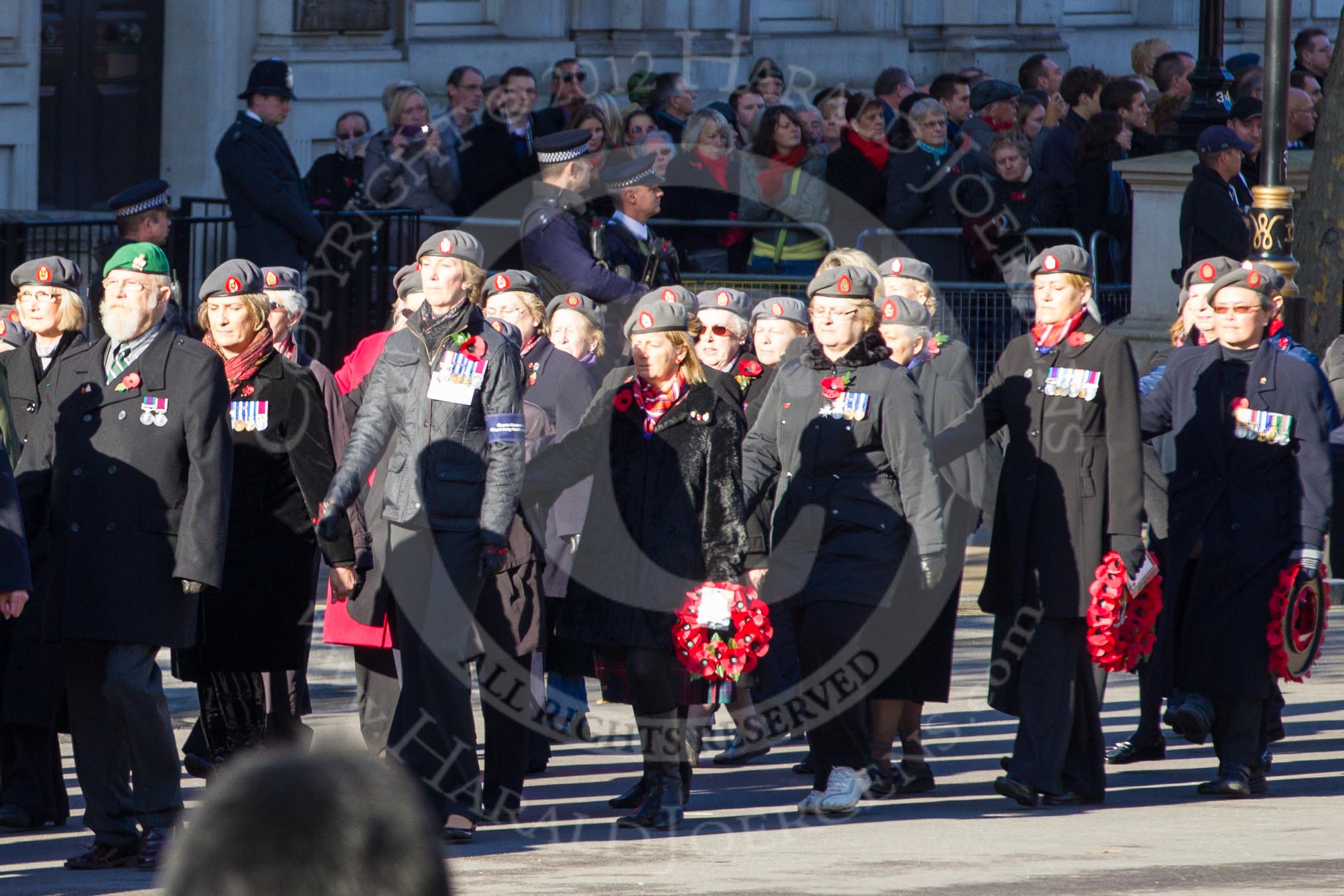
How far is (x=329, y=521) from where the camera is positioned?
7172 millimetres

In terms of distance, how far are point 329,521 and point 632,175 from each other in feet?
12.4

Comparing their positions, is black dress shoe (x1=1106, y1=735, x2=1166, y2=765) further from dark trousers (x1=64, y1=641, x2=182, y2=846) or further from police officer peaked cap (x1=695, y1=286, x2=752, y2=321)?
dark trousers (x1=64, y1=641, x2=182, y2=846)

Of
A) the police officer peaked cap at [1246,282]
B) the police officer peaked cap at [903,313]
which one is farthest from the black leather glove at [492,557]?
the police officer peaked cap at [1246,282]

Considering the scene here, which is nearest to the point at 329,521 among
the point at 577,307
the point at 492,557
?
the point at 492,557

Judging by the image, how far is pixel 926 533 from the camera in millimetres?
7566

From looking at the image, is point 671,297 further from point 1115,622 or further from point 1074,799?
point 1074,799

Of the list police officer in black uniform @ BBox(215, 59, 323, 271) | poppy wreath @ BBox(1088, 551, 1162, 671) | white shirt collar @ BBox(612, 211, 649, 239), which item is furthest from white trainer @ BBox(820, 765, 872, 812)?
police officer in black uniform @ BBox(215, 59, 323, 271)

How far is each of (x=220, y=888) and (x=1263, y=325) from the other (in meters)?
7.20

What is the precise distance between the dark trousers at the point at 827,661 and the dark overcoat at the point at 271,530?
5.73 ft

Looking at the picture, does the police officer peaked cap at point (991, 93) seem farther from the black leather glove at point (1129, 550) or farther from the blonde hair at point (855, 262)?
the black leather glove at point (1129, 550)

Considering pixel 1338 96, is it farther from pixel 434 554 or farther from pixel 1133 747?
pixel 434 554

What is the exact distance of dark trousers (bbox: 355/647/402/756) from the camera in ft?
26.3

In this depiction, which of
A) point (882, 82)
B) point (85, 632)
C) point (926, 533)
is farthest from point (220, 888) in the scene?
point (882, 82)

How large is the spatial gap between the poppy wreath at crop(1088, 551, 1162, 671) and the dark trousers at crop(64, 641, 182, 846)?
10.5 feet
